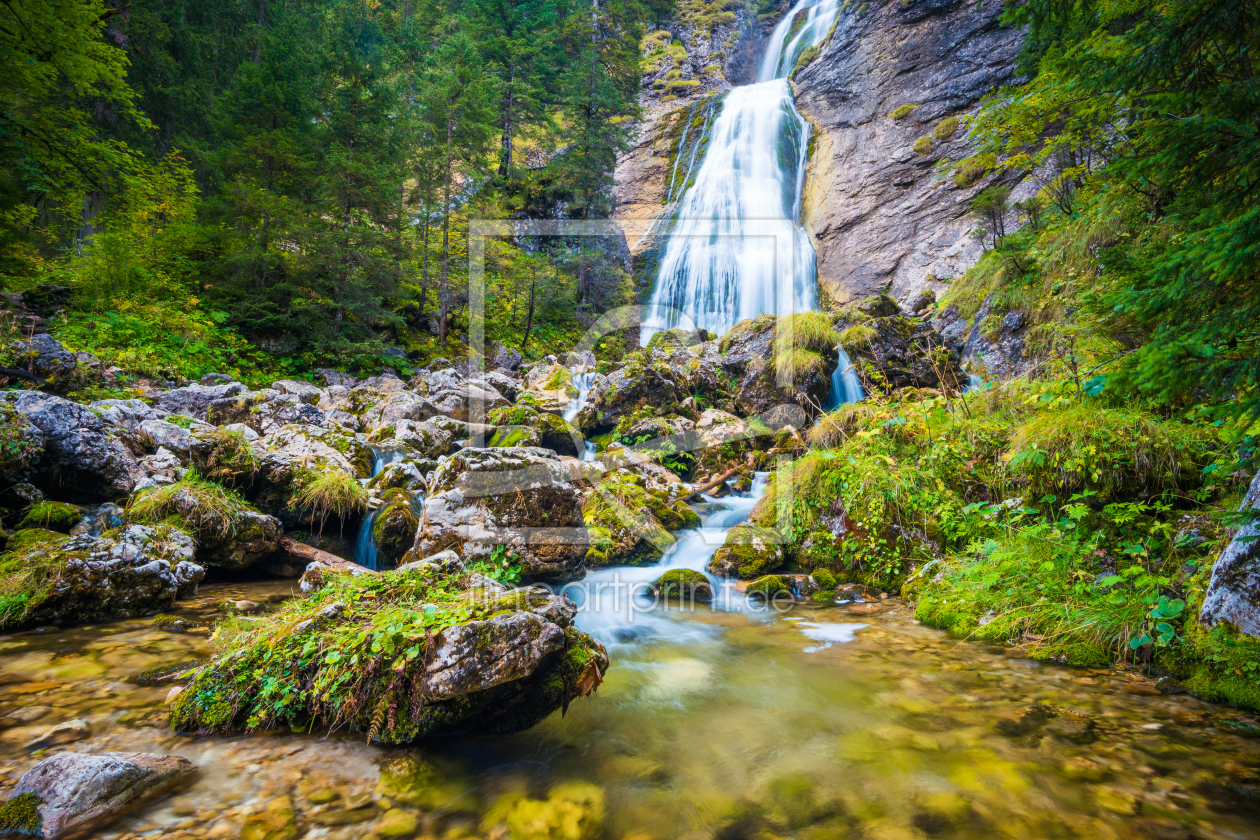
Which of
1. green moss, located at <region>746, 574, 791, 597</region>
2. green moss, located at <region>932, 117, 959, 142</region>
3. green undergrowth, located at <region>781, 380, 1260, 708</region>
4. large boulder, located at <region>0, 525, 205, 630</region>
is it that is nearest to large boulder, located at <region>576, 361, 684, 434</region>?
green undergrowth, located at <region>781, 380, 1260, 708</region>

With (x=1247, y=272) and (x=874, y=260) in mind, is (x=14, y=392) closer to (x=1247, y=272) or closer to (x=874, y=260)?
(x=1247, y=272)

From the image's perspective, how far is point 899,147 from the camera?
1789 cm

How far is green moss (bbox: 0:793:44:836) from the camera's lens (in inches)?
75.8

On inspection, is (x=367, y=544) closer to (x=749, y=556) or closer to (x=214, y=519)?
(x=214, y=519)

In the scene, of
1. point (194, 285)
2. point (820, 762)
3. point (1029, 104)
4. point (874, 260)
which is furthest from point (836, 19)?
point (820, 762)

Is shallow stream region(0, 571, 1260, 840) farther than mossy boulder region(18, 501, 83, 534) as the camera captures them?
No

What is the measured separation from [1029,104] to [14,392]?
37.3 feet

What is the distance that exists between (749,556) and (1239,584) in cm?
400

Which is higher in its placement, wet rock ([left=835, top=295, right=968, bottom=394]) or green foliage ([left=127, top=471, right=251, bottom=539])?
wet rock ([left=835, top=295, right=968, bottom=394])

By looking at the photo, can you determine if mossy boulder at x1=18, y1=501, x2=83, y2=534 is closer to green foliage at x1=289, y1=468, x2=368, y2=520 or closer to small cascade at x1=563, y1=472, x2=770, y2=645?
green foliage at x1=289, y1=468, x2=368, y2=520

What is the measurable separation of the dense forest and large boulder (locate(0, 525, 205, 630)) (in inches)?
289

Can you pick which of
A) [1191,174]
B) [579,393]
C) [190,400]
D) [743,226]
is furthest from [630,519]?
[743,226]

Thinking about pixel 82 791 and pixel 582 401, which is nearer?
pixel 82 791

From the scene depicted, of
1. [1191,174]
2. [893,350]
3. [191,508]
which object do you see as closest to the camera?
[1191,174]
